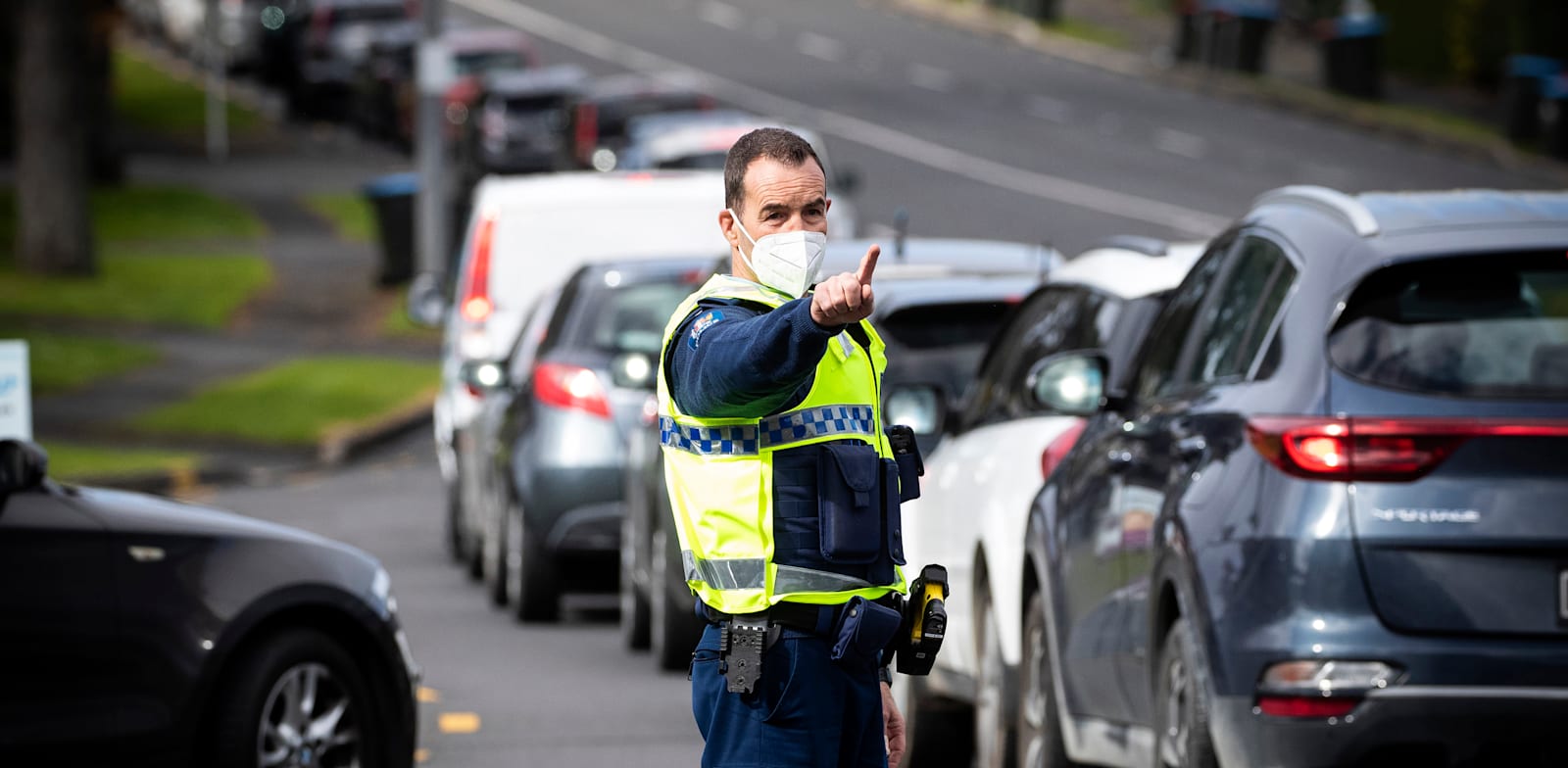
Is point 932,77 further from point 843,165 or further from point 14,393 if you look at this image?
point 14,393

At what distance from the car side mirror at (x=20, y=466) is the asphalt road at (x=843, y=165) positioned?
8.40 ft

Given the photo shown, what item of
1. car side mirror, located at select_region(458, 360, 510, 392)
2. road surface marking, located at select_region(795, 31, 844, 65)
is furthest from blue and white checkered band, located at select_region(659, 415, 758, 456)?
road surface marking, located at select_region(795, 31, 844, 65)

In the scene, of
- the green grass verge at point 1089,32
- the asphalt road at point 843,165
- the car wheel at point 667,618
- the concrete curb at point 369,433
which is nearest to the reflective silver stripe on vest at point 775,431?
the asphalt road at point 843,165

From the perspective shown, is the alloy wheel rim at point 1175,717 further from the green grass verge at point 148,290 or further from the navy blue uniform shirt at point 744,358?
the green grass verge at point 148,290

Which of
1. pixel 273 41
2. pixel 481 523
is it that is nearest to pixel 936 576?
pixel 481 523

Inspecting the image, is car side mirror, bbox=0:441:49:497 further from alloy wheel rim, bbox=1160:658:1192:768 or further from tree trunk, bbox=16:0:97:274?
tree trunk, bbox=16:0:97:274

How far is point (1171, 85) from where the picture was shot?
48875mm

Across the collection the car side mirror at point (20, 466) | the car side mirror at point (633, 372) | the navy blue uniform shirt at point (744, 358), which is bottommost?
the car side mirror at point (633, 372)

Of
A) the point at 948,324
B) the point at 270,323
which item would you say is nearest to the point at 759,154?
the point at 948,324

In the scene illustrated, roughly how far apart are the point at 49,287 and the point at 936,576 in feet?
101

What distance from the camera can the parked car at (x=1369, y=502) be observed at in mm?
5957

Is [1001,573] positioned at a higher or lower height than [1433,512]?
lower

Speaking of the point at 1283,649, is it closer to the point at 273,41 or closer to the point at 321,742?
the point at 321,742

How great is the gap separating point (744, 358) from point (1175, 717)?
2228mm
